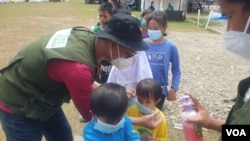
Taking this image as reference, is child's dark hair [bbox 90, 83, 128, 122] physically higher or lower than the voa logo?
lower

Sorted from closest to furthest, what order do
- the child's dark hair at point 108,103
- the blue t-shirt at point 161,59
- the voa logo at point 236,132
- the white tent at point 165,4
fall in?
1. the voa logo at point 236,132
2. the child's dark hair at point 108,103
3. the blue t-shirt at point 161,59
4. the white tent at point 165,4

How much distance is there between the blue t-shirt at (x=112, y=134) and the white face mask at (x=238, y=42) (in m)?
0.87

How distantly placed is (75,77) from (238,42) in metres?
0.91

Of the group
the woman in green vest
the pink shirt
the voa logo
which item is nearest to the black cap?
the woman in green vest

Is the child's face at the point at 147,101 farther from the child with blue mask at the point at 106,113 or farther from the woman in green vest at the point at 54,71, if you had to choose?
the child with blue mask at the point at 106,113

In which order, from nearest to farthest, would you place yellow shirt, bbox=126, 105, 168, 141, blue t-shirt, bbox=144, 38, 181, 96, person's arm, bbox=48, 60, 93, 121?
person's arm, bbox=48, 60, 93, 121 → yellow shirt, bbox=126, 105, 168, 141 → blue t-shirt, bbox=144, 38, 181, 96

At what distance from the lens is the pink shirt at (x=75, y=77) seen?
1854mm

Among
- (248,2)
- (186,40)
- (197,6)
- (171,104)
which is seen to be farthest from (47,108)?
(197,6)

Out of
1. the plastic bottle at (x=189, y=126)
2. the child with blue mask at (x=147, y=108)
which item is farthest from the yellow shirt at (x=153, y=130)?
the plastic bottle at (x=189, y=126)

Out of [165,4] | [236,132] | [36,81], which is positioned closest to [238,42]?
[236,132]

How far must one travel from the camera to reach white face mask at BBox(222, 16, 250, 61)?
4.99 ft

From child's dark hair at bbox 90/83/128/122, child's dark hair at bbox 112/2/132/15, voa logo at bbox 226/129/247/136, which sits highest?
child's dark hair at bbox 112/2/132/15

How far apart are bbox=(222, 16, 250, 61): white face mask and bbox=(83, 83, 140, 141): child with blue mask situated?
749mm

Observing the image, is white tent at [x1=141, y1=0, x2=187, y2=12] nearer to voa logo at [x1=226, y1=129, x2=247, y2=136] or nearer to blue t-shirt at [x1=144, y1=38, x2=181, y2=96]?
blue t-shirt at [x1=144, y1=38, x2=181, y2=96]
